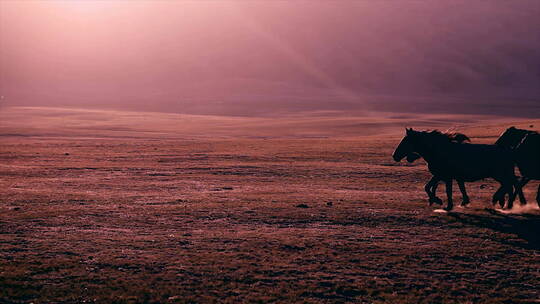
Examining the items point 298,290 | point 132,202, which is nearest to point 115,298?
point 298,290

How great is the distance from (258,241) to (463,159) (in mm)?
6719

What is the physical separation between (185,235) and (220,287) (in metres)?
3.96

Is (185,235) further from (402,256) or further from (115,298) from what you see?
(402,256)

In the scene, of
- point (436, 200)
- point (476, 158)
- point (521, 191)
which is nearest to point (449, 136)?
point (476, 158)

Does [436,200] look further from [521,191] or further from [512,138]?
[512,138]

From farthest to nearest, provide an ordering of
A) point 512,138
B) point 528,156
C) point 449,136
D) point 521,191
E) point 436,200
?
point 436,200, point 512,138, point 449,136, point 521,191, point 528,156

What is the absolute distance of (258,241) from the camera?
13.2m

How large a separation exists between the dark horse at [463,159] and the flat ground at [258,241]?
3.73 ft

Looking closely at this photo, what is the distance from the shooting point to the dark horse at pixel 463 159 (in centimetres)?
1528

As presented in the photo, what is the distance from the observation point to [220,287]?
1021 centimetres

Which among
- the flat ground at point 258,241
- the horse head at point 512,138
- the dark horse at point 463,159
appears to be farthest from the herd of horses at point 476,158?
the flat ground at point 258,241

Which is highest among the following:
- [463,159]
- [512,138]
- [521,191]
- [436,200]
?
[512,138]

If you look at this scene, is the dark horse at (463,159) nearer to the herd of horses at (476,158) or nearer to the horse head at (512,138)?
the herd of horses at (476,158)

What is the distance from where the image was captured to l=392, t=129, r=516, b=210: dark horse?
50.1 ft
